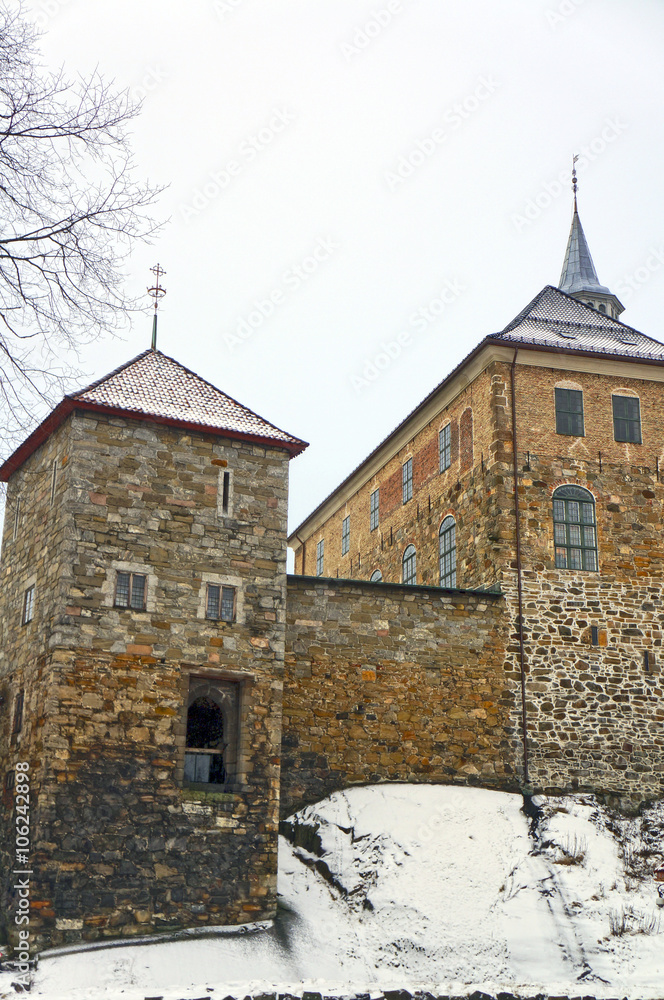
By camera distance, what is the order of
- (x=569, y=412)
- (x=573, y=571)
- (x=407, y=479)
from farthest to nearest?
(x=407, y=479) → (x=569, y=412) → (x=573, y=571)

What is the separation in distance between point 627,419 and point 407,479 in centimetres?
619

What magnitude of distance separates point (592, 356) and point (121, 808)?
46.1 ft

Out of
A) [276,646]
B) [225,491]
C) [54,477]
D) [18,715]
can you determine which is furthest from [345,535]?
[18,715]

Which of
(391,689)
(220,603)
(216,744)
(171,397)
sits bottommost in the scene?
(216,744)

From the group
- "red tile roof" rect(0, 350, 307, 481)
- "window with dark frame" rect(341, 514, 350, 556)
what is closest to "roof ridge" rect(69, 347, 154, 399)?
"red tile roof" rect(0, 350, 307, 481)

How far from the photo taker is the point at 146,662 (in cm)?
1836

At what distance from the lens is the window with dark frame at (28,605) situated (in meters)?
19.5

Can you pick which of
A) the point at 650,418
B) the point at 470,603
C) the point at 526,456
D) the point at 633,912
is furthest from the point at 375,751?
the point at 650,418

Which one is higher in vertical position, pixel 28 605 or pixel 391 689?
pixel 28 605

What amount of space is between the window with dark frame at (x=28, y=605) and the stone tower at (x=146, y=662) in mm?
60

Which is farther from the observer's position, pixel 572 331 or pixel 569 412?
pixel 572 331

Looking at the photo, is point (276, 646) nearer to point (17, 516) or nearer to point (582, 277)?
point (17, 516)

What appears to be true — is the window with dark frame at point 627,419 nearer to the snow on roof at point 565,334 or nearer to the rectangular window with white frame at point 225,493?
the snow on roof at point 565,334

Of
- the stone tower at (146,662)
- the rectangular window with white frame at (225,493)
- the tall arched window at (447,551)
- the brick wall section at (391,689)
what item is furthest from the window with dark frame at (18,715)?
the tall arched window at (447,551)
